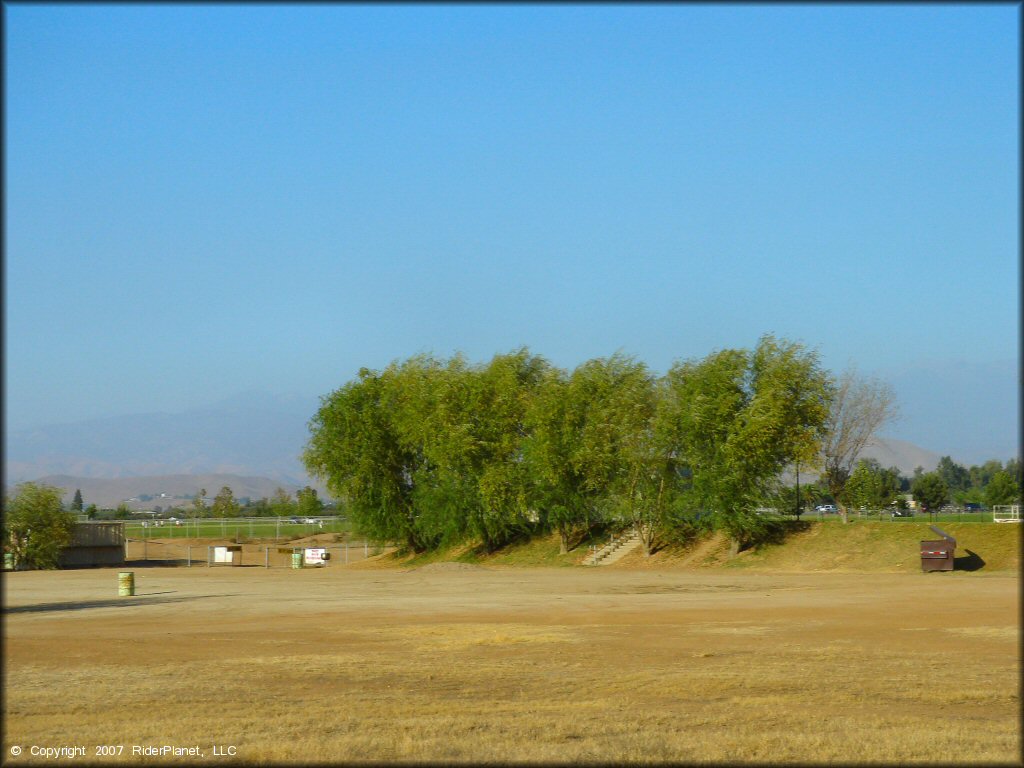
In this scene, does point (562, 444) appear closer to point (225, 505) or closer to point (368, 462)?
point (368, 462)

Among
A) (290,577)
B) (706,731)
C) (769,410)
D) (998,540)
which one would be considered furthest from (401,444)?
(706,731)

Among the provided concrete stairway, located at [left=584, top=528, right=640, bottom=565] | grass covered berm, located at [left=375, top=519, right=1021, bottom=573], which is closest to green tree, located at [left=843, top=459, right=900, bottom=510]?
grass covered berm, located at [left=375, top=519, right=1021, bottom=573]

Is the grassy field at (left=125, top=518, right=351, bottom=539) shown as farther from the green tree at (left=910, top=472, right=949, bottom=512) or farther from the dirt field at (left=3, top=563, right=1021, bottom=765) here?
the dirt field at (left=3, top=563, right=1021, bottom=765)

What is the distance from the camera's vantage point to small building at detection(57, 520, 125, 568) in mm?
83625

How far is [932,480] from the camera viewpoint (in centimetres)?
11031

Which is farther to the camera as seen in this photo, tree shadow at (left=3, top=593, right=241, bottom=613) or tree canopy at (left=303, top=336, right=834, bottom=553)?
tree canopy at (left=303, top=336, right=834, bottom=553)

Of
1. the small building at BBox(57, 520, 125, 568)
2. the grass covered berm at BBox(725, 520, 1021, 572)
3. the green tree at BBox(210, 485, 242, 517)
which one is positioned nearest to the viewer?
the grass covered berm at BBox(725, 520, 1021, 572)

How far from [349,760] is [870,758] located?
645 centimetres

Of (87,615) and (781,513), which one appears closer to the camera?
(87,615)

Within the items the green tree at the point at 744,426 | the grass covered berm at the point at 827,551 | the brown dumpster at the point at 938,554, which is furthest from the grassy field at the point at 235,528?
the brown dumpster at the point at 938,554

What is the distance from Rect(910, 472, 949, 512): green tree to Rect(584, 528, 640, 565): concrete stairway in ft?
142

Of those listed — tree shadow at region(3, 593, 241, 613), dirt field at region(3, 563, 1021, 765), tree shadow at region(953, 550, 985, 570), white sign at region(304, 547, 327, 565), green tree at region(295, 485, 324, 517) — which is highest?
green tree at region(295, 485, 324, 517)

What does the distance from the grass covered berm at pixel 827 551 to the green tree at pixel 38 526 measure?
2461 centimetres

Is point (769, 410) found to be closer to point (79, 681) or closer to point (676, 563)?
point (676, 563)
